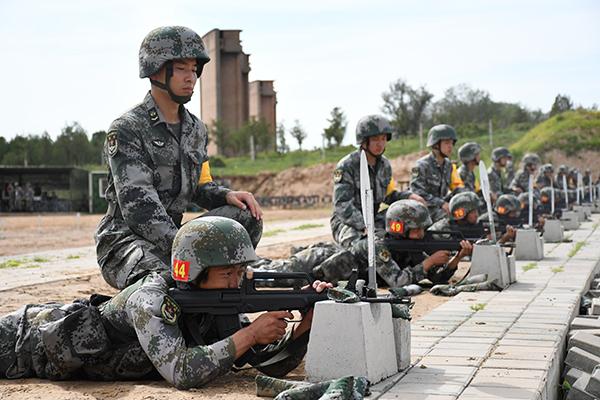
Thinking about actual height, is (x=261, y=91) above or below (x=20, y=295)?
above

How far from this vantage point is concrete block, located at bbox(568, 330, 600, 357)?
655 cm

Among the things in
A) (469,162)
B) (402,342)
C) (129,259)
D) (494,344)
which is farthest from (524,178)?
(402,342)

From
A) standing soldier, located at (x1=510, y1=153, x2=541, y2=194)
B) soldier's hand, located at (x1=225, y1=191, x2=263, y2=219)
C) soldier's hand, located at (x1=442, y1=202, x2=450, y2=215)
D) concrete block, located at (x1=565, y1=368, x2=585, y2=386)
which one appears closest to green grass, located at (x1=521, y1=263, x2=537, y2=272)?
soldier's hand, located at (x1=442, y1=202, x2=450, y2=215)

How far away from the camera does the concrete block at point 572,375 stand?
630cm

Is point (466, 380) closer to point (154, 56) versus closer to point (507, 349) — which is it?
point (507, 349)

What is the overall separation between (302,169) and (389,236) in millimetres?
51053

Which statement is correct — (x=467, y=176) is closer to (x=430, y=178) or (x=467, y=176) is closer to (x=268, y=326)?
(x=430, y=178)

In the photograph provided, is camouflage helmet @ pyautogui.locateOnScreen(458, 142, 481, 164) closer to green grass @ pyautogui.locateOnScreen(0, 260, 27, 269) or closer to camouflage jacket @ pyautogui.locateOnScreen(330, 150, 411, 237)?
camouflage jacket @ pyautogui.locateOnScreen(330, 150, 411, 237)

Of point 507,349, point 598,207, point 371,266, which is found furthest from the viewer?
point 598,207

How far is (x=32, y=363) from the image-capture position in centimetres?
590

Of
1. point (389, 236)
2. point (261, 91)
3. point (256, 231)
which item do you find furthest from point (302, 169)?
point (256, 231)

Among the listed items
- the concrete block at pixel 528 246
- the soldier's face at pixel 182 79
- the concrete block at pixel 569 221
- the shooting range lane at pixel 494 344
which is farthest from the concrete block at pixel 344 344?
the concrete block at pixel 569 221

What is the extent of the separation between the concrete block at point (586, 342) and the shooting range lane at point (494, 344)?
0.12 m

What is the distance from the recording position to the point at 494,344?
21.4 ft
